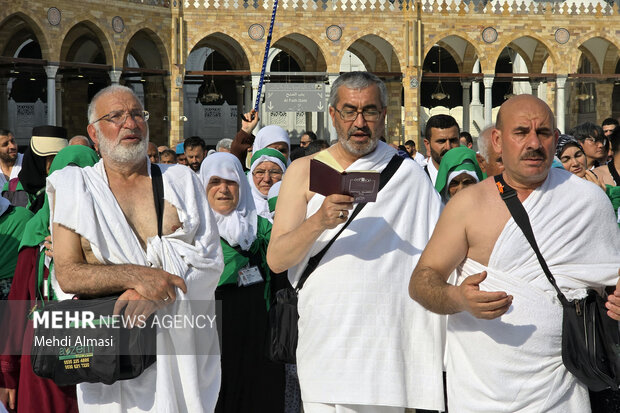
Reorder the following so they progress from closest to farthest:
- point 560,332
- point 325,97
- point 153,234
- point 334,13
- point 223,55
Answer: point 560,332 → point 153,234 → point 325,97 → point 334,13 → point 223,55

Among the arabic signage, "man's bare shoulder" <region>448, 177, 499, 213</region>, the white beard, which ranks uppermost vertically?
the arabic signage

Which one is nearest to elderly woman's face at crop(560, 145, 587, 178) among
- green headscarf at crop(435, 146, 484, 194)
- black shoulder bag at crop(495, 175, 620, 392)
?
green headscarf at crop(435, 146, 484, 194)

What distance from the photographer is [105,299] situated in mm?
2975

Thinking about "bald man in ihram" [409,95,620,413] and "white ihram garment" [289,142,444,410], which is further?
"white ihram garment" [289,142,444,410]

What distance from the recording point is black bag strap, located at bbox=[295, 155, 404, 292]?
3.13 meters

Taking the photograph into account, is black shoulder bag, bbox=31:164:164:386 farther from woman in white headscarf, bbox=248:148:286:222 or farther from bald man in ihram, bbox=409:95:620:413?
woman in white headscarf, bbox=248:148:286:222

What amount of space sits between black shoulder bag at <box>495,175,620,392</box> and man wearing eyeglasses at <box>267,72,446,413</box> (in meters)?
0.62

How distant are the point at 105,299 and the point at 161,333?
0.83ft

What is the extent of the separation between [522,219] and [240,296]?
7.43ft

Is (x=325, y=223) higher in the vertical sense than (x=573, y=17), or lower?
lower

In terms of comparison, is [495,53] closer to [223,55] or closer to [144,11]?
[223,55]

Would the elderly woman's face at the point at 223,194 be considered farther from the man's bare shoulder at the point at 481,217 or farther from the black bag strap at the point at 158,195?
the man's bare shoulder at the point at 481,217

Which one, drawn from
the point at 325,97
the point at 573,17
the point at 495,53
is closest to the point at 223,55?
the point at 325,97

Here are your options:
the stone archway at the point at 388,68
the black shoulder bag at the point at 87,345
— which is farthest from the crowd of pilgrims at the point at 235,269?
the stone archway at the point at 388,68
